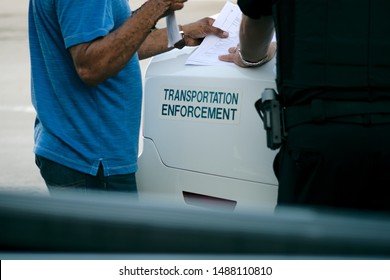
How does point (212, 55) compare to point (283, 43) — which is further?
point (212, 55)

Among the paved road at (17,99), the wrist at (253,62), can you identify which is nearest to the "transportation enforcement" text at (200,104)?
the wrist at (253,62)

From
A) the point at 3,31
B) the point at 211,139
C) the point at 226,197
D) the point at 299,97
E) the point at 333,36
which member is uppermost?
the point at 333,36

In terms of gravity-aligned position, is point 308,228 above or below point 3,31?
above

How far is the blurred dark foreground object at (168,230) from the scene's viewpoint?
29.8 inches

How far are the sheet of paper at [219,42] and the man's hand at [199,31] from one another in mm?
16

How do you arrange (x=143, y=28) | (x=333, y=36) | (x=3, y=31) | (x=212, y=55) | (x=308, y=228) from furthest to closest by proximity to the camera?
(x=3, y=31), (x=212, y=55), (x=143, y=28), (x=333, y=36), (x=308, y=228)

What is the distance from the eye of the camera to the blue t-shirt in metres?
2.49

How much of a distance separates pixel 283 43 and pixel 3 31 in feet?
31.3

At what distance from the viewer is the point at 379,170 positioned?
208 centimetres

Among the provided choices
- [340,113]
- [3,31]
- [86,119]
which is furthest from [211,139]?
[3,31]

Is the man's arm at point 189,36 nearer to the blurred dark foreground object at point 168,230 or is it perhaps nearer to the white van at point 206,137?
the white van at point 206,137

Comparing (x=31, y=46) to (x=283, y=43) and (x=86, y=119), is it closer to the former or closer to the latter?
(x=86, y=119)

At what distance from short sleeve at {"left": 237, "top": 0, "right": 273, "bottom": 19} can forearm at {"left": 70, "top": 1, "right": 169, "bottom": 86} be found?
0.30m

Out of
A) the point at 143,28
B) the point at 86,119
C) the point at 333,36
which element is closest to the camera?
the point at 333,36
